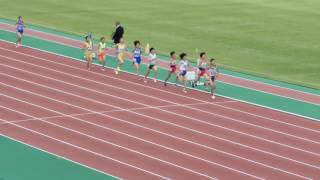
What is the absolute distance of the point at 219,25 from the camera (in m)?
37.9

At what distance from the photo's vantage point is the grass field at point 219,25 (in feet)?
100

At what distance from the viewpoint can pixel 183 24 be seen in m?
38.2

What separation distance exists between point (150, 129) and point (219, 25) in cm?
1783

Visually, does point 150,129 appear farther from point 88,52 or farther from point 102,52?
point 102,52

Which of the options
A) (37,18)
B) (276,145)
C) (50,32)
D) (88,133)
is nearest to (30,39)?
(50,32)

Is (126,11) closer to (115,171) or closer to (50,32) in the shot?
(50,32)

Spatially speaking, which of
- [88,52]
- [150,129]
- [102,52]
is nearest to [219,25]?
[102,52]

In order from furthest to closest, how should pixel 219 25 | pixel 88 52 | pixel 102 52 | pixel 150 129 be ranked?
pixel 219 25
pixel 102 52
pixel 88 52
pixel 150 129

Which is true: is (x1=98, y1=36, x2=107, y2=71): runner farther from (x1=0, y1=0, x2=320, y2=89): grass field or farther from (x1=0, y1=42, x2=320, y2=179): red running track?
(x1=0, y1=0, x2=320, y2=89): grass field

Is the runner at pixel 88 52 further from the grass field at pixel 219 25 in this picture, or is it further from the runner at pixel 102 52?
the grass field at pixel 219 25

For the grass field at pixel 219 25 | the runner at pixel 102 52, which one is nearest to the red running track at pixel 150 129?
the runner at pixel 102 52

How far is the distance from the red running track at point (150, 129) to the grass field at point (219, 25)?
5.28m

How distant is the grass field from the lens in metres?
30.5

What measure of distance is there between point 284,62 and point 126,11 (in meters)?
13.3
